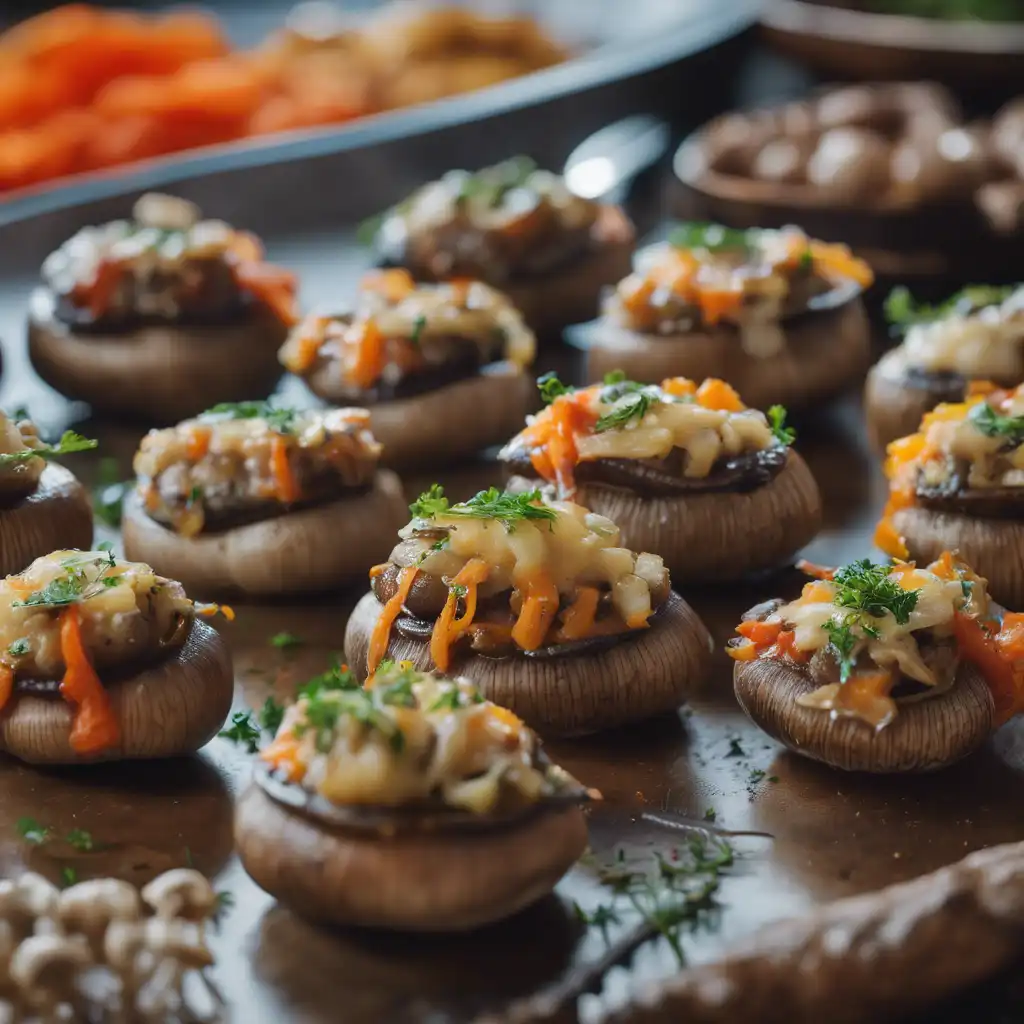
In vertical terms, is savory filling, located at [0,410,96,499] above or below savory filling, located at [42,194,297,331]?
above

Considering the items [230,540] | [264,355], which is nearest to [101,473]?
[264,355]

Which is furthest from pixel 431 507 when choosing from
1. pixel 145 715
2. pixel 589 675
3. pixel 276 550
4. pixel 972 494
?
pixel 972 494

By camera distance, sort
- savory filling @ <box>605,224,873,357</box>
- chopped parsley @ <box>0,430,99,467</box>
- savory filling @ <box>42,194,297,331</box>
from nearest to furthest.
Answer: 1. chopped parsley @ <box>0,430,99,467</box>
2. savory filling @ <box>605,224,873,357</box>
3. savory filling @ <box>42,194,297,331</box>

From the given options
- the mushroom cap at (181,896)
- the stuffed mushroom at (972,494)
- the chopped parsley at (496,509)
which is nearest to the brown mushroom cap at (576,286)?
the stuffed mushroom at (972,494)

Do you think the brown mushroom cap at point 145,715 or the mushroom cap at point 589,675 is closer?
the brown mushroom cap at point 145,715

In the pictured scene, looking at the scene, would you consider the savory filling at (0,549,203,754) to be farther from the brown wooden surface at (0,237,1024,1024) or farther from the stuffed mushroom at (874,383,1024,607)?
the stuffed mushroom at (874,383,1024,607)

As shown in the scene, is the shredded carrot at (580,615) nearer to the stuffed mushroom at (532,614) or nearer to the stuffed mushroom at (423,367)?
the stuffed mushroom at (532,614)

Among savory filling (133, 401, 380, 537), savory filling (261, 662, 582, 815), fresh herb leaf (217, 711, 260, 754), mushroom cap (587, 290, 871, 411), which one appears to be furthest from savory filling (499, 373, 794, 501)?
savory filling (261, 662, 582, 815)
